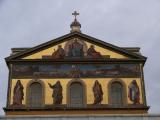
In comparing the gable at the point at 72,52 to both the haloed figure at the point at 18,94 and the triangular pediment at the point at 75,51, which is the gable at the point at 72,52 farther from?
the haloed figure at the point at 18,94

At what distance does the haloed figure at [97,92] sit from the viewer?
33197 mm

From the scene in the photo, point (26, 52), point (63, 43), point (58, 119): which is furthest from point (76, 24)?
point (58, 119)

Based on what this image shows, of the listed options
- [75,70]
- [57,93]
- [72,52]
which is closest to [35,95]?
[57,93]

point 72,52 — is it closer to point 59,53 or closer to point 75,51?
point 75,51

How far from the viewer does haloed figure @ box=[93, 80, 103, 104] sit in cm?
3320

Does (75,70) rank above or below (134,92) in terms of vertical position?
above

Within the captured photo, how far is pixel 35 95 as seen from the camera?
33594 mm

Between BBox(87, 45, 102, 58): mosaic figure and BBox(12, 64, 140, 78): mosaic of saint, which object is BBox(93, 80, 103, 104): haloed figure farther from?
BBox(87, 45, 102, 58): mosaic figure

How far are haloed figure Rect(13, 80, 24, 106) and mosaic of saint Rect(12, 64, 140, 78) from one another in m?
0.73

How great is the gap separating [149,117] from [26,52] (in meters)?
14.3

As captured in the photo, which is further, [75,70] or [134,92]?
[75,70]

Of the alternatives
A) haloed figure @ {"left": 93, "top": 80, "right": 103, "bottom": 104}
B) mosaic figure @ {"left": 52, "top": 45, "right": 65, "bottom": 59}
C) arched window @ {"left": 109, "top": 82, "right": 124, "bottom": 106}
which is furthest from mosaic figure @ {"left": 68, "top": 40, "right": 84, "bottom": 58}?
arched window @ {"left": 109, "top": 82, "right": 124, "bottom": 106}

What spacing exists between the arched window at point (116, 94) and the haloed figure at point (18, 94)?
→ 658 centimetres

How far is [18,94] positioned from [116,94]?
7230mm
